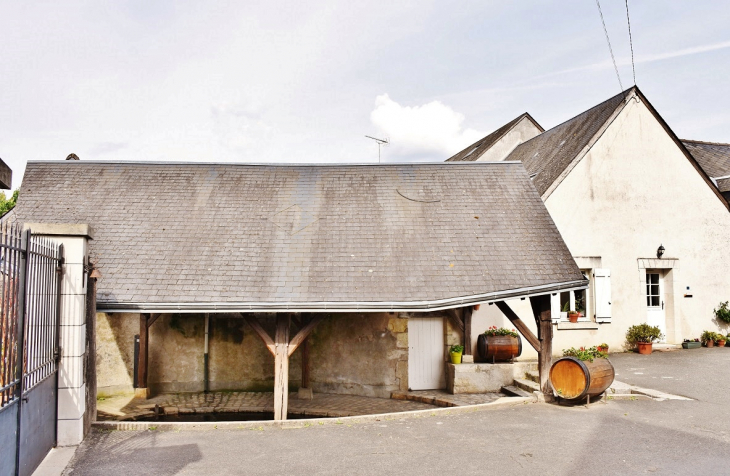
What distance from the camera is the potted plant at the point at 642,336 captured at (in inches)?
501

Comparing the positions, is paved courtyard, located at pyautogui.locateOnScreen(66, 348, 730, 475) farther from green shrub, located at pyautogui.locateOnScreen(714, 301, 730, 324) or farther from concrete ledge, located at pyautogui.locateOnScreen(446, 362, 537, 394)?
green shrub, located at pyautogui.locateOnScreen(714, 301, 730, 324)

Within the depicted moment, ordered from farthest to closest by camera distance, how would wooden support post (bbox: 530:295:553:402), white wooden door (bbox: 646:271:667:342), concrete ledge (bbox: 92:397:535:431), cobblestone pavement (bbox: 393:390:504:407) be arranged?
1. white wooden door (bbox: 646:271:667:342)
2. cobblestone pavement (bbox: 393:390:504:407)
3. wooden support post (bbox: 530:295:553:402)
4. concrete ledge (bbox: 92:397:535:431)

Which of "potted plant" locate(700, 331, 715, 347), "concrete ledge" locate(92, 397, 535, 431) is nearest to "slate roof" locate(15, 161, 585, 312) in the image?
"concrete ledge" locate(92, 397, 535, 431)

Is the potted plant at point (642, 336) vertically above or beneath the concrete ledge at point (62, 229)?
beneath

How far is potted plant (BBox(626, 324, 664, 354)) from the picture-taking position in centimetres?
1272

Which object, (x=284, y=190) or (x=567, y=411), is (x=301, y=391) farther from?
(x=567, y=411)

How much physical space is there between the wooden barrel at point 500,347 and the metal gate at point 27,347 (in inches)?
289

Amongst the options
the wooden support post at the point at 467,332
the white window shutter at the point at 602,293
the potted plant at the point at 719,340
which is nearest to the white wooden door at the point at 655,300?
the potted plant at the point at 719,340

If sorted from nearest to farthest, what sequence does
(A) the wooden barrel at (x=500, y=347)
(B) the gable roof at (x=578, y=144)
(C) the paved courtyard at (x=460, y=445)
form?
1. (C) the paved courtyard at (x=460, y=445)
2. (A) the wooden barrel at (x=500, y=347)
3. (B) the gable roof at (x=578, y=144)

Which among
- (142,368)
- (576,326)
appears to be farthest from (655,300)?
Answer: (142,368)

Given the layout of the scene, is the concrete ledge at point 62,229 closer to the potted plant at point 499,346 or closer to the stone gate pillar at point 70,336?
the stone gate pillar at point 70,336

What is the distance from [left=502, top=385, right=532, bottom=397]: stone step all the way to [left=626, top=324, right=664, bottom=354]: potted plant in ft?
15.5

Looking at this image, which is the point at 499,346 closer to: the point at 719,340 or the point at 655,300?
the point at 655,300

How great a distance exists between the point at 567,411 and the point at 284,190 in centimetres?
642
